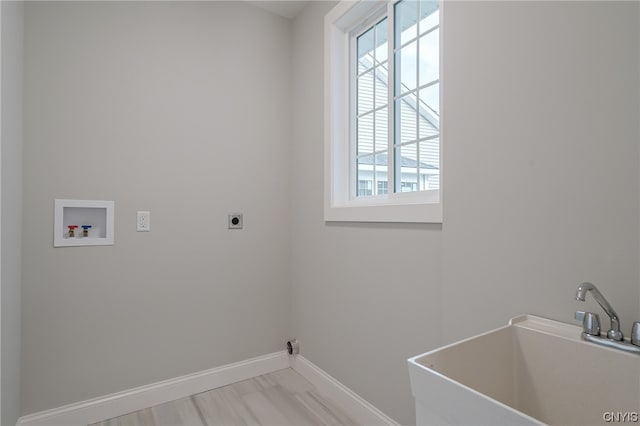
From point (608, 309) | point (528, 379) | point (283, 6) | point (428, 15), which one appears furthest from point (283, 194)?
point (608, 309)

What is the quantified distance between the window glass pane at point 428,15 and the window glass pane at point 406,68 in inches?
3.5

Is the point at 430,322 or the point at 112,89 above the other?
the point at 112,89

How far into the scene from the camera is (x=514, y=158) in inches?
45.3

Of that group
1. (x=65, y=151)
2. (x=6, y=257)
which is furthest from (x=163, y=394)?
(x=65, y=151)

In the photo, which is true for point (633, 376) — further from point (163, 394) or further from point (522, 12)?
point (163, 394)

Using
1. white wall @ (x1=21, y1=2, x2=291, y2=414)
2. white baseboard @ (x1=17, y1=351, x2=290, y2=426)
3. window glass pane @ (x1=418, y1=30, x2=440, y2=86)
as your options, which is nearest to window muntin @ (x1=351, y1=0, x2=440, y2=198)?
window glass pane @ (x1=418, y1=30, x2=440, y2=86)

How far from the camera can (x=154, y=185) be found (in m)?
2.12

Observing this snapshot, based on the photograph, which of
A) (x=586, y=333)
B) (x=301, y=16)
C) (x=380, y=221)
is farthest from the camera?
(x=301, y=16)

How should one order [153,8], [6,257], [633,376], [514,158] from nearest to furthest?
1. [633,376]
2. [514,158]
3. [6,257]
4. [153,8]

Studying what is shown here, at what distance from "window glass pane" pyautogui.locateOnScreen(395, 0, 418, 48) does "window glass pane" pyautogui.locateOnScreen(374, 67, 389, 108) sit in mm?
191

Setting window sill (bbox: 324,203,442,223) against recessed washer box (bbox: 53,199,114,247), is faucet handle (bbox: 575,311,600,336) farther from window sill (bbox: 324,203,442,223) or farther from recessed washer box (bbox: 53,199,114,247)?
recessed washer box (bbox: 53,199,114,247)

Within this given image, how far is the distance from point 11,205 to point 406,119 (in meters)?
1.97

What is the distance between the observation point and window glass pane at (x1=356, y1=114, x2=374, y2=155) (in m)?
2.11

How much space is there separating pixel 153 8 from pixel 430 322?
7.92 ft
